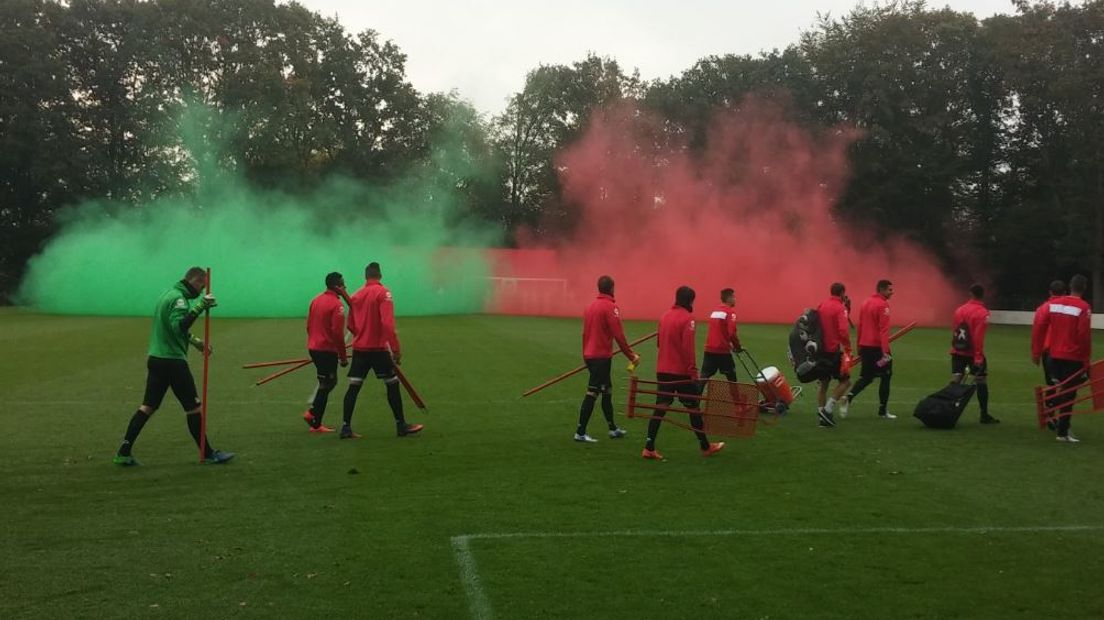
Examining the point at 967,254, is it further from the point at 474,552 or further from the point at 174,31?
the point at 474,552

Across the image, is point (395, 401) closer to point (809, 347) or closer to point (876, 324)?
point (809, 347)

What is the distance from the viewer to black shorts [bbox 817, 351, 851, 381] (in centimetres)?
1341

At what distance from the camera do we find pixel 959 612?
575 centimetres

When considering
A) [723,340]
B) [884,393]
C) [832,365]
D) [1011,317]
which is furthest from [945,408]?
[1011,317]

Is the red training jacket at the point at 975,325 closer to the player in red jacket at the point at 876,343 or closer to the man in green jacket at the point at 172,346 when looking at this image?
the player in red jacket at the point at 876,343

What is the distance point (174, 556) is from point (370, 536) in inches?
53.2

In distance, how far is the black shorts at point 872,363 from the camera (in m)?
13.7

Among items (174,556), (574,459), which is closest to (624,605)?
(174,556)

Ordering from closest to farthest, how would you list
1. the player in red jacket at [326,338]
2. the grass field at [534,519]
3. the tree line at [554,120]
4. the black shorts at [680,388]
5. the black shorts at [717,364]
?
the grass field at [534,519] < the black shorts at [680,388] < the player in red jacket at [326,338] < the black shorts at [717,364] < the tree line at [554,120]

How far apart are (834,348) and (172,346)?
8.57m

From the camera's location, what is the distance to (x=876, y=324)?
13.8m

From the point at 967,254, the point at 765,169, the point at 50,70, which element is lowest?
the point at 967,254

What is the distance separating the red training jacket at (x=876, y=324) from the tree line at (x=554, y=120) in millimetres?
39224

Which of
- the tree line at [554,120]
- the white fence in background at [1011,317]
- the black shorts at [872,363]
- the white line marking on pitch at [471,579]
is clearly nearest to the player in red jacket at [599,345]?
the black shorts at [872,363]
